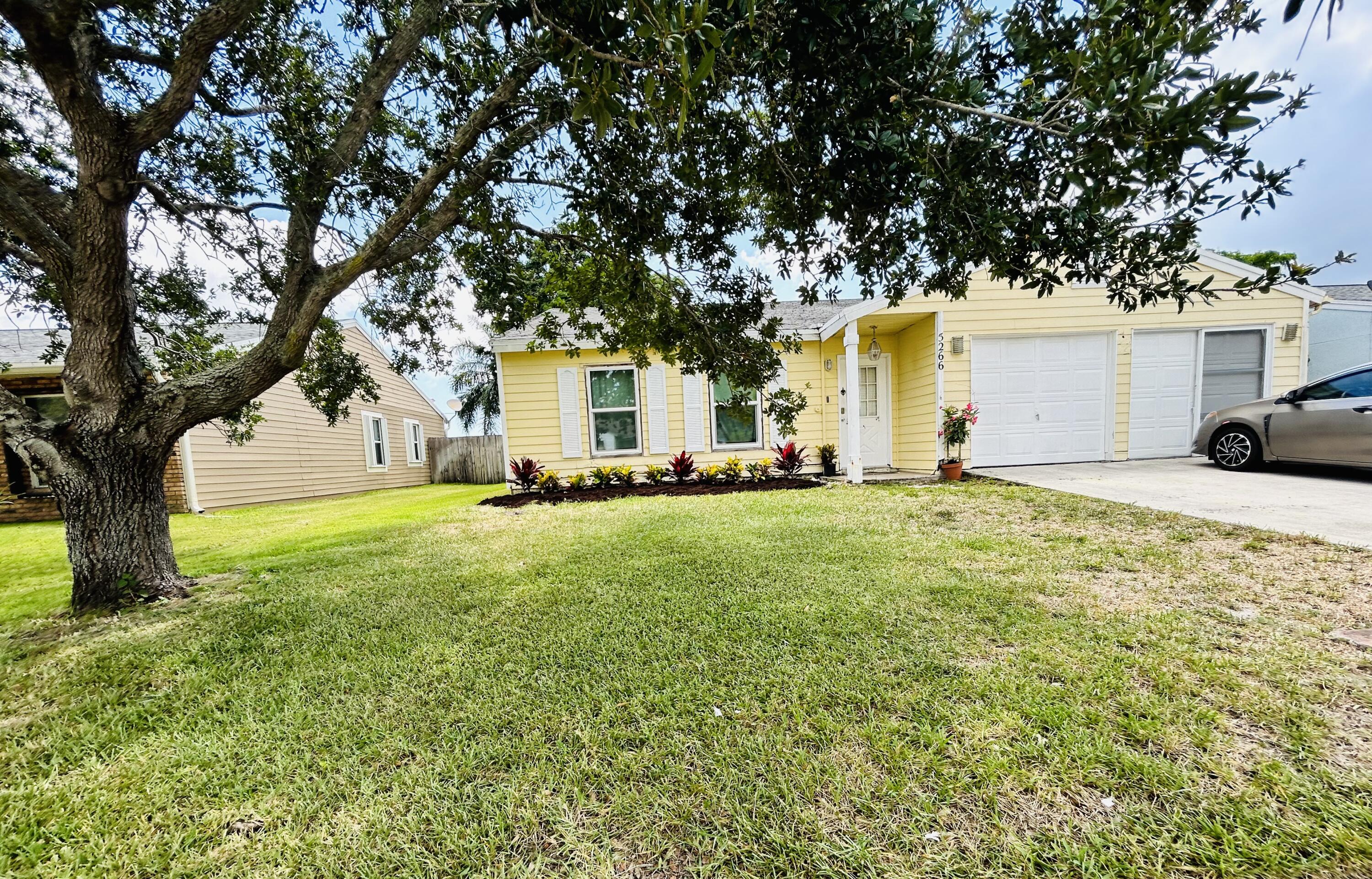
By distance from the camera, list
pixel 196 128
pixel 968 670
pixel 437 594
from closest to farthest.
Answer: pixel 968 670 → pixel 437 594 → pixel 196 128

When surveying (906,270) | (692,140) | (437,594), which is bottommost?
(437,594)

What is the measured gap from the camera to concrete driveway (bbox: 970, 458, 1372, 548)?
3.76 m

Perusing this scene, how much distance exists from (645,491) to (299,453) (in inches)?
337

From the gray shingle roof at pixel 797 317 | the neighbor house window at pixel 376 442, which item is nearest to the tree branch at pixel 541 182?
the gray shingle roof at pixel 797 317

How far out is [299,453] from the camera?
10.5 meters

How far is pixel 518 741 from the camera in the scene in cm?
166

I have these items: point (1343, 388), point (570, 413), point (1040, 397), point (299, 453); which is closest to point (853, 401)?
point (1040, 397)

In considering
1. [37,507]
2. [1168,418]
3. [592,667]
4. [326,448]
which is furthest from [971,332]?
[37,507]

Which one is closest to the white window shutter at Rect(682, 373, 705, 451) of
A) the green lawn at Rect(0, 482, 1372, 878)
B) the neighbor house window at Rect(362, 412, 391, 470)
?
the green lawn at Rect(0, 482, 1372, 878)

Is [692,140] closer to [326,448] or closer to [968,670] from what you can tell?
[968,670]

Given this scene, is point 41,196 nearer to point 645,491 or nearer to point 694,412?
point 645,491

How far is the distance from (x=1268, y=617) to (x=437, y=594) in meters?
4.63

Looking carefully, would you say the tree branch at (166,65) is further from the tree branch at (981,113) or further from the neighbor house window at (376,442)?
the neighbor house window at (376,442)

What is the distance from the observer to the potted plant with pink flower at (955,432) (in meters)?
6.98
